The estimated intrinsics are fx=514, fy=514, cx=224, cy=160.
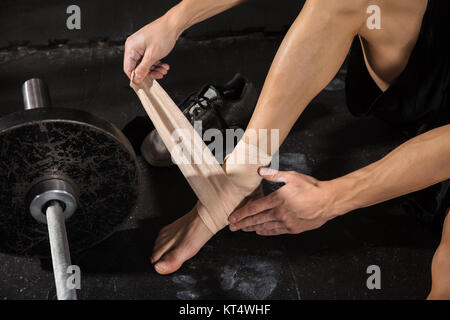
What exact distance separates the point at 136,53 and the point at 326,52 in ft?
1.37

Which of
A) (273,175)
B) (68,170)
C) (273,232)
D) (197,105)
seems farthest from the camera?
(197,105)

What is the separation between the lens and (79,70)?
5.77 feet

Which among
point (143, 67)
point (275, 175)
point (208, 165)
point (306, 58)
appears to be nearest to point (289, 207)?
point (275, 175)

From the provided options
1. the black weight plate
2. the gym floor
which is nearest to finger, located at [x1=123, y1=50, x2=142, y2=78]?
the black weight plate

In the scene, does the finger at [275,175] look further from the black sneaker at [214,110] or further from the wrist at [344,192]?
the black sneaker at [214,110]

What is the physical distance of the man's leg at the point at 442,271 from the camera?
991 mm

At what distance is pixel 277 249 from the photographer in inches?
49.3

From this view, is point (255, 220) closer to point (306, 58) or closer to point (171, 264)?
point (171, 264)

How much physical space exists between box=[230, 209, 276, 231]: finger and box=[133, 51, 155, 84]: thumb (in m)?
0.39

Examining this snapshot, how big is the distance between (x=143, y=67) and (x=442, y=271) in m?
0.76

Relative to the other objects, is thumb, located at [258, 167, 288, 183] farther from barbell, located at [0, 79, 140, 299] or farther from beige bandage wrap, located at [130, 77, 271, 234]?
barbell, located at [0, 79, 140, 299]

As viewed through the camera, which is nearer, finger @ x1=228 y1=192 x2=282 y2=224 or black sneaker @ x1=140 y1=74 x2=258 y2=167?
finger @ x1=228 y1=192 x2=282 y2=224

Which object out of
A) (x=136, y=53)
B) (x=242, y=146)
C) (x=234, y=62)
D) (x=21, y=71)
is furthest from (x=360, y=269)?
(x=21, y=71)

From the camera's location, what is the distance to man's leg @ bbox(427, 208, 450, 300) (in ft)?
3.25
